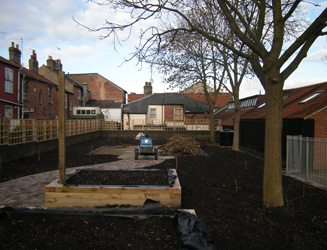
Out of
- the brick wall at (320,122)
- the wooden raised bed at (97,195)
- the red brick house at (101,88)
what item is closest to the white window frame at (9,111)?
the wooden raised bed at (97,195)

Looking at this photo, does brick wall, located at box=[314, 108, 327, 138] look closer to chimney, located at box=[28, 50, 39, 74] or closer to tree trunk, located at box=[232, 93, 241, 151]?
tree trunk, located at box=[232, 93, 241, 151]

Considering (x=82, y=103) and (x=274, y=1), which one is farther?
(x=82, y=103)

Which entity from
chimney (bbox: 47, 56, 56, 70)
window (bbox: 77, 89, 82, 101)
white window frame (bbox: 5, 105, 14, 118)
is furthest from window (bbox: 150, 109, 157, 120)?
white window frame (bbox: 5, 105, 14, 118)

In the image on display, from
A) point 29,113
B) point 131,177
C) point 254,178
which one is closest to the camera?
point 131,177

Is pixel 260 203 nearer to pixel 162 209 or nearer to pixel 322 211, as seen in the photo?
pixel 322 211

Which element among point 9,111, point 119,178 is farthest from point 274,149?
point 9,111

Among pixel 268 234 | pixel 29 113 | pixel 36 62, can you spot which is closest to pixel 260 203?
pixel 268 234

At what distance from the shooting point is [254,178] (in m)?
7.30

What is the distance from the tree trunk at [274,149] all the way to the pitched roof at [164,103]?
2901cm

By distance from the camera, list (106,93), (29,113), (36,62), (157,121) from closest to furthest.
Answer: (29,113), (36,62), (157,121), (106,93)

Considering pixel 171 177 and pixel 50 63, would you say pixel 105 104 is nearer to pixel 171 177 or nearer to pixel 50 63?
pixel 50 63

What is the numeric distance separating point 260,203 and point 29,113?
25390 mm

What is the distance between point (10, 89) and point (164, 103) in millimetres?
18441

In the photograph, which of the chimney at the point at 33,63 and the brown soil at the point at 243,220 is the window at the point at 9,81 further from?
the brown soil at the point at 243,220
